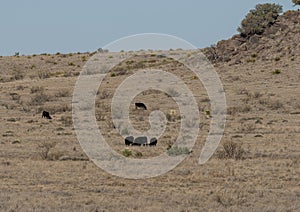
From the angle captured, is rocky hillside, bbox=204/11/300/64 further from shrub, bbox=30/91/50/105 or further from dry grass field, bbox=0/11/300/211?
shrub, bbox=30/91/50/105

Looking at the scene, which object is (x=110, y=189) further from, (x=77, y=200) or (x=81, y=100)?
(x=81, y=100)

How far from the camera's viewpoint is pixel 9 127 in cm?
2586

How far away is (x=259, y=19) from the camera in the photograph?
49.6m

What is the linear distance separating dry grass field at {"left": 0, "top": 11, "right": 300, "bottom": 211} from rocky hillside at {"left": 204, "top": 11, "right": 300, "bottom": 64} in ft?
0.75

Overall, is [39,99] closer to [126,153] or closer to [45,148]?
[45,148]

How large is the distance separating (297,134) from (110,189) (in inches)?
409

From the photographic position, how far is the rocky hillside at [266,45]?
4644cm

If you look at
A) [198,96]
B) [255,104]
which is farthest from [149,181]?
[198,96]

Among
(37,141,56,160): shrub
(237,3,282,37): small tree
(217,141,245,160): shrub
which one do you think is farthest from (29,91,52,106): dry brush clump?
(217,141,245,160): shrub

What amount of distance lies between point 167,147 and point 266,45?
97.7ft

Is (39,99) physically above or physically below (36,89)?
below

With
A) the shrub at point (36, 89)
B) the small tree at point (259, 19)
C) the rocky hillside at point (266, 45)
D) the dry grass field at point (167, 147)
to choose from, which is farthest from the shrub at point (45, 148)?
the small tree at point (259, 19)

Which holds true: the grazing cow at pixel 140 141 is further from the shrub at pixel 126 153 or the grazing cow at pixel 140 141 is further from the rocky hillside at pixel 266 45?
the rocky hillside at pixel 266 45

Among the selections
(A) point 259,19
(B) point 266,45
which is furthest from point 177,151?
(A) point 259,19
